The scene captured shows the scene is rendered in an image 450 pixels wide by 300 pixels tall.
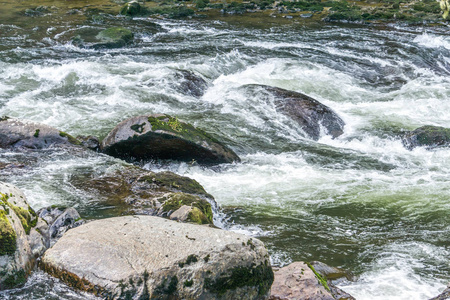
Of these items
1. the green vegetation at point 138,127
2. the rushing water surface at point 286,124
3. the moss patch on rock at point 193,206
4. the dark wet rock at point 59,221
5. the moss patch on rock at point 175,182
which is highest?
the green vegetation at point 138,127

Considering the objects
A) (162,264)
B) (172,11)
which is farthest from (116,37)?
(162,264)

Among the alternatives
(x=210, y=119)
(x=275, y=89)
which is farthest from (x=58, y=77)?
(x=275, y=89)

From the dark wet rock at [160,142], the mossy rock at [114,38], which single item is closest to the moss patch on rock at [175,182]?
the dark wet rock at [160,142]

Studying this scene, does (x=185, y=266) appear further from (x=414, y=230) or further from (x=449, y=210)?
(x=449, y=210)

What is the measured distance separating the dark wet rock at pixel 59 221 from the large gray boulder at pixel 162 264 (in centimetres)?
81

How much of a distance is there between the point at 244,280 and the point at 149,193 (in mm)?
2869

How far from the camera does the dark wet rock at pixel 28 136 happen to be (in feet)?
27.6

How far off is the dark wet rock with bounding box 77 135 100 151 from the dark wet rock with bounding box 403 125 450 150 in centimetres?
619

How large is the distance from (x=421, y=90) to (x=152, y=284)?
37.1ft

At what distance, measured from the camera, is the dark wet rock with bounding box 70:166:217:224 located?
19.7ft

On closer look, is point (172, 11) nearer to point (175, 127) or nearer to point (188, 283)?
point (175, 127)

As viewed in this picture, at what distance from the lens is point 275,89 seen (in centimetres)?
1174

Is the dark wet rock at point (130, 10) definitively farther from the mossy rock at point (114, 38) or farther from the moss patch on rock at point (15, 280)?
the moss patch on rock at point (15, 280)

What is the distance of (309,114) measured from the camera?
422 inches
